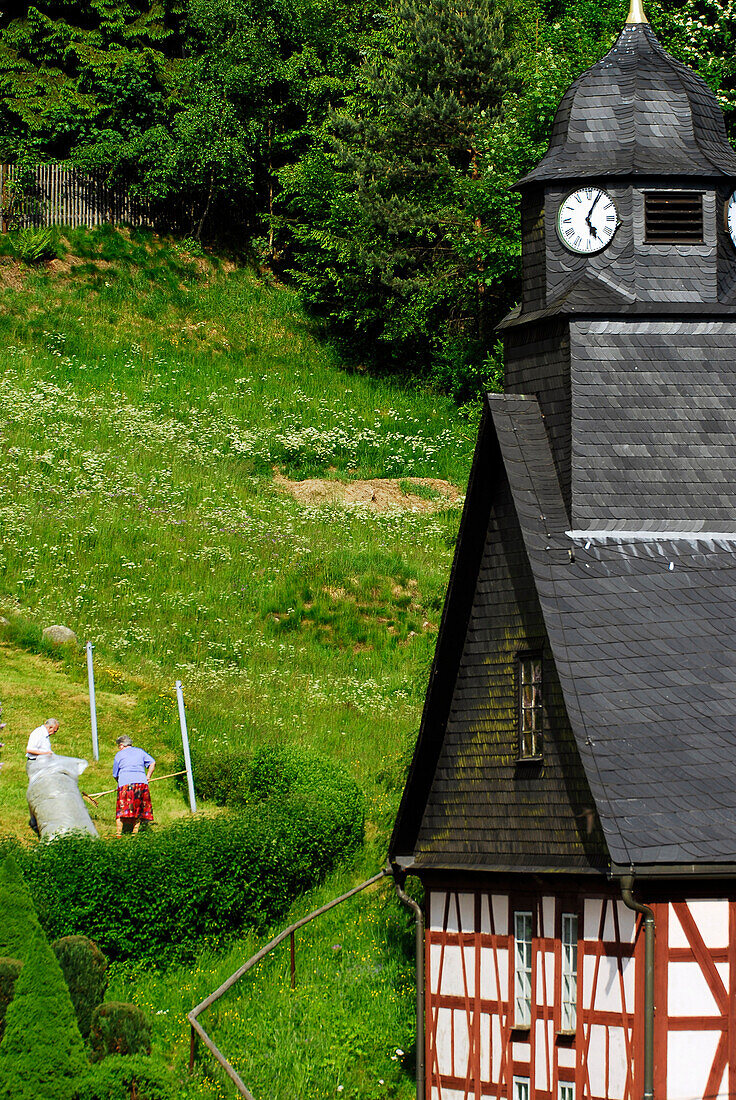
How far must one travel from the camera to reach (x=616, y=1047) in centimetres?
1156

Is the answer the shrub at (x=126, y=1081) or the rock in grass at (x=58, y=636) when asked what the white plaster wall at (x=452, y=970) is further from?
the rock in grass at (x=58, y=636)

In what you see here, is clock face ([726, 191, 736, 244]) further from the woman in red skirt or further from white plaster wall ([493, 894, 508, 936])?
the woman in red skirt

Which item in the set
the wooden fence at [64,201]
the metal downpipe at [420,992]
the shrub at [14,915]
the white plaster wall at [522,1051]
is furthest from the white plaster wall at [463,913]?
the wooden fence at [64,201]

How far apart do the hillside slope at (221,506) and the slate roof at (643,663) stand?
776 centimetres

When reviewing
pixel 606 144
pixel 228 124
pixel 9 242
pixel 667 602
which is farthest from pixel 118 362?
pixel 667 602

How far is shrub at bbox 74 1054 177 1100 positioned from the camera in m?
12.0

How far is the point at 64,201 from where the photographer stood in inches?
1986

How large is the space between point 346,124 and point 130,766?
35.4m

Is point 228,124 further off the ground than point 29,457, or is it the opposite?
point 228,124

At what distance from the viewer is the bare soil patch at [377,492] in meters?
35.8

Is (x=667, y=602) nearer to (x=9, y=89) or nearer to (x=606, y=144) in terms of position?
(x=606, y=144)

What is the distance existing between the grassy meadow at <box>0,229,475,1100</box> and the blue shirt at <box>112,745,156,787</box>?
121cm

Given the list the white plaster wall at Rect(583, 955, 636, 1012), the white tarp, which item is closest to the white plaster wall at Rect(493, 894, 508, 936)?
the white plaster wall at Rect(583, 955, 636, 1012)

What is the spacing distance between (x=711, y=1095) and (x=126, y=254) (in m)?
43.6
